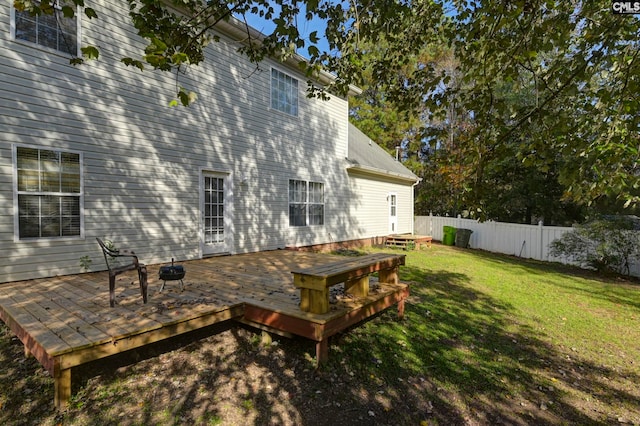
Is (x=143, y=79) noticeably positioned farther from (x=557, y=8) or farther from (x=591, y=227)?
(x=591, y=227)

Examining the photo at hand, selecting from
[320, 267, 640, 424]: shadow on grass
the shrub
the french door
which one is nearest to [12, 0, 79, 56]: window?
the french door

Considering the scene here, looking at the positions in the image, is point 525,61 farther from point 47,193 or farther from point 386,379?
point 47,193

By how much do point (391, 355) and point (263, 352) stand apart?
1.51 meters

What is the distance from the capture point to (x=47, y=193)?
5.40 metres

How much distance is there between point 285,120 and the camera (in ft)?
32.3

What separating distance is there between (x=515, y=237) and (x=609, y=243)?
4.11m

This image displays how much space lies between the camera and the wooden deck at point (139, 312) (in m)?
2.78

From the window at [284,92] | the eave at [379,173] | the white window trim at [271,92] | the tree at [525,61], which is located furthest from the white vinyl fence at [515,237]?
the tree at [525,61]

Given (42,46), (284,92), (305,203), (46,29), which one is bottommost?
(305,203)

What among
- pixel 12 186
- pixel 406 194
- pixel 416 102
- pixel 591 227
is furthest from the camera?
pixel 406 194

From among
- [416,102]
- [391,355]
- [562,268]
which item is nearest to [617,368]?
[391,355]

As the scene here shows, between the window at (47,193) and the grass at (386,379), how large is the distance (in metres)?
2.04

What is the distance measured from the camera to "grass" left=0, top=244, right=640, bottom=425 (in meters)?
2.81

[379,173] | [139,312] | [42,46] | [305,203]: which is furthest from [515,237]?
[42,46]
